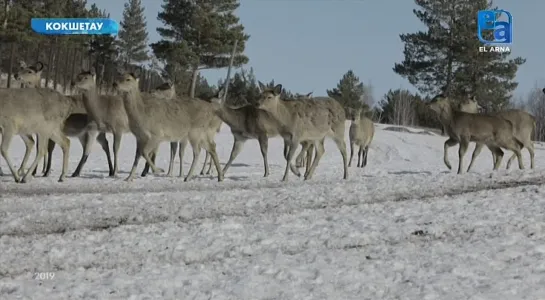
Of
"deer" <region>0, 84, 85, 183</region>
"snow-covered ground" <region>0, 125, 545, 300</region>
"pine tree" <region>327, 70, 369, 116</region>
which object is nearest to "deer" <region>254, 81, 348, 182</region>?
"deer" <region>0, 84, 85, 183</region>

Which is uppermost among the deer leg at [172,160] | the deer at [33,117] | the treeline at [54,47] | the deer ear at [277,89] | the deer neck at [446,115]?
the treeline at [54,47]

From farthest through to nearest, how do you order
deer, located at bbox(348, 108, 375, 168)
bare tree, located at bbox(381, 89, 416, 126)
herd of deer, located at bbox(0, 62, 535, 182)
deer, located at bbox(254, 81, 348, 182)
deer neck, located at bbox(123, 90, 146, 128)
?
bare tree, located at bbox(381, 89, 416, 126), deer, located at bbox(348, 108, 375, 168), deer, located at bbox(254, 81, 348, 182), deer neck, located at bbox(123, 90, 146, 128), herd of deer, located at bbox(0, 62, 535, 182)

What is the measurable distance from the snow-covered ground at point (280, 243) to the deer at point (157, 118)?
3181 millimetres

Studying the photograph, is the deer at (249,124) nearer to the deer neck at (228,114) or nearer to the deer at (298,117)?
the deer neck at (228,114)

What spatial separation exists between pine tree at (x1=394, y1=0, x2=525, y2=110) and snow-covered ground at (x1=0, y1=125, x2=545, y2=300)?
3848 cm

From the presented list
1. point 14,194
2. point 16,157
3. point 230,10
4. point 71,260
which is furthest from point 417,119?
point 71,260

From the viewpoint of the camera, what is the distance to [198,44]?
156ft

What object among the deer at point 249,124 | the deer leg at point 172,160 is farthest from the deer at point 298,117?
the deer leg at point 172,160

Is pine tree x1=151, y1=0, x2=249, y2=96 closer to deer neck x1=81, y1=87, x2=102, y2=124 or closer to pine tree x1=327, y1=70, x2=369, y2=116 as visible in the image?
pine tree x1=327, y1=70, x2=369, y2=116

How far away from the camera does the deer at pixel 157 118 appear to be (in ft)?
54.7

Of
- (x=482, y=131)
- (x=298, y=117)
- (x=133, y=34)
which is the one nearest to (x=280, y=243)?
(x=298, y=117)

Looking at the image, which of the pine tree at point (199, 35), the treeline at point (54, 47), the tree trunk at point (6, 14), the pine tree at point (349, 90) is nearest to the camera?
the treeline at point (54, 47)

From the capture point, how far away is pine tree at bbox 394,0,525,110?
50.4 metres

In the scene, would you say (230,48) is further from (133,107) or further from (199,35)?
(133,107)
